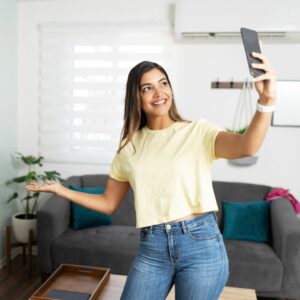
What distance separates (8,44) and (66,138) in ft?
3.14

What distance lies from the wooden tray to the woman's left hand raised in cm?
130

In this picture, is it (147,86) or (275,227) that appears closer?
(147,86)

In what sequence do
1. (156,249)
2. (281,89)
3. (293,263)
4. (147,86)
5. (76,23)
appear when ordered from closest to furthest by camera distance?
(156,249)
(147,86)
(293,263)
(281,89)
(76,23)

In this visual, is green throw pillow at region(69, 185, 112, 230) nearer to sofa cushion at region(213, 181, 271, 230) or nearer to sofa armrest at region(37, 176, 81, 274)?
sofa armrest at region(37, 176, 81, 274)

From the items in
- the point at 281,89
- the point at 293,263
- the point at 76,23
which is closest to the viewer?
the point at 293,263

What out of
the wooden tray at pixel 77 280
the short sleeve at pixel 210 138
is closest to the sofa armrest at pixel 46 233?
the wooden tray at pixel 77 280

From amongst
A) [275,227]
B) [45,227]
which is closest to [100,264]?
[45,227]

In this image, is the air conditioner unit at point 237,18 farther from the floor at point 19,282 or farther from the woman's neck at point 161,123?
the floor at point 19,282

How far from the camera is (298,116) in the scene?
122 inches

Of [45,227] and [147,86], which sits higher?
[147,86]

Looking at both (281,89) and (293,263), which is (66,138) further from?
(293,263)

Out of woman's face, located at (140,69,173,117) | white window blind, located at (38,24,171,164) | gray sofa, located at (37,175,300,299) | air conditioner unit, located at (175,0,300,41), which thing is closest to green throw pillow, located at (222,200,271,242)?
gray sofa, located at (37,175,300,299)

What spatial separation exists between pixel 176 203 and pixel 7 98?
253cm

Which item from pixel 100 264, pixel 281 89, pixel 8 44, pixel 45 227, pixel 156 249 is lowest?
pixel 100 264
